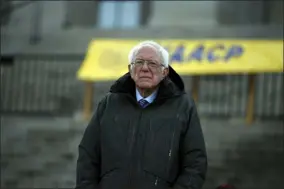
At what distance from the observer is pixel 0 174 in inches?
395

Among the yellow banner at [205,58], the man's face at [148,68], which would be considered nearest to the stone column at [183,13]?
the yellow banner at [205,58]

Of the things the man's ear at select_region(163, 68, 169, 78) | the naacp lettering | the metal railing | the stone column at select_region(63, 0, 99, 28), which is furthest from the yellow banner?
the man's ear at select_region(163, 68, 169, 78)

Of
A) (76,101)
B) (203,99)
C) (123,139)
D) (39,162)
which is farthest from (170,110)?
(76,101)

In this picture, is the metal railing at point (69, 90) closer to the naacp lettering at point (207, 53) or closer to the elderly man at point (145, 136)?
the naacp lettering at point (207, 53)

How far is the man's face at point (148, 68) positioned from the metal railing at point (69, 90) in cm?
780

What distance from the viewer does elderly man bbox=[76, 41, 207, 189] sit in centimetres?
398

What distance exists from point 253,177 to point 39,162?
12.2ft

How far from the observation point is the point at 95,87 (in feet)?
44.7

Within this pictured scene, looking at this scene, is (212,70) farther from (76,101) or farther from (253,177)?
(76,101)

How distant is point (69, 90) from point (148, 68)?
1009cm

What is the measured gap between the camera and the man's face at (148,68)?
4113mm

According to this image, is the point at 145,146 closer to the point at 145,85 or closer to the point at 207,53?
the point at 145,85

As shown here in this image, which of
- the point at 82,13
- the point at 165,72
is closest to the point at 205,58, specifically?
the point at 165,72

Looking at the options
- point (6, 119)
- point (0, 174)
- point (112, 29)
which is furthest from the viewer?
point (112, 29)
